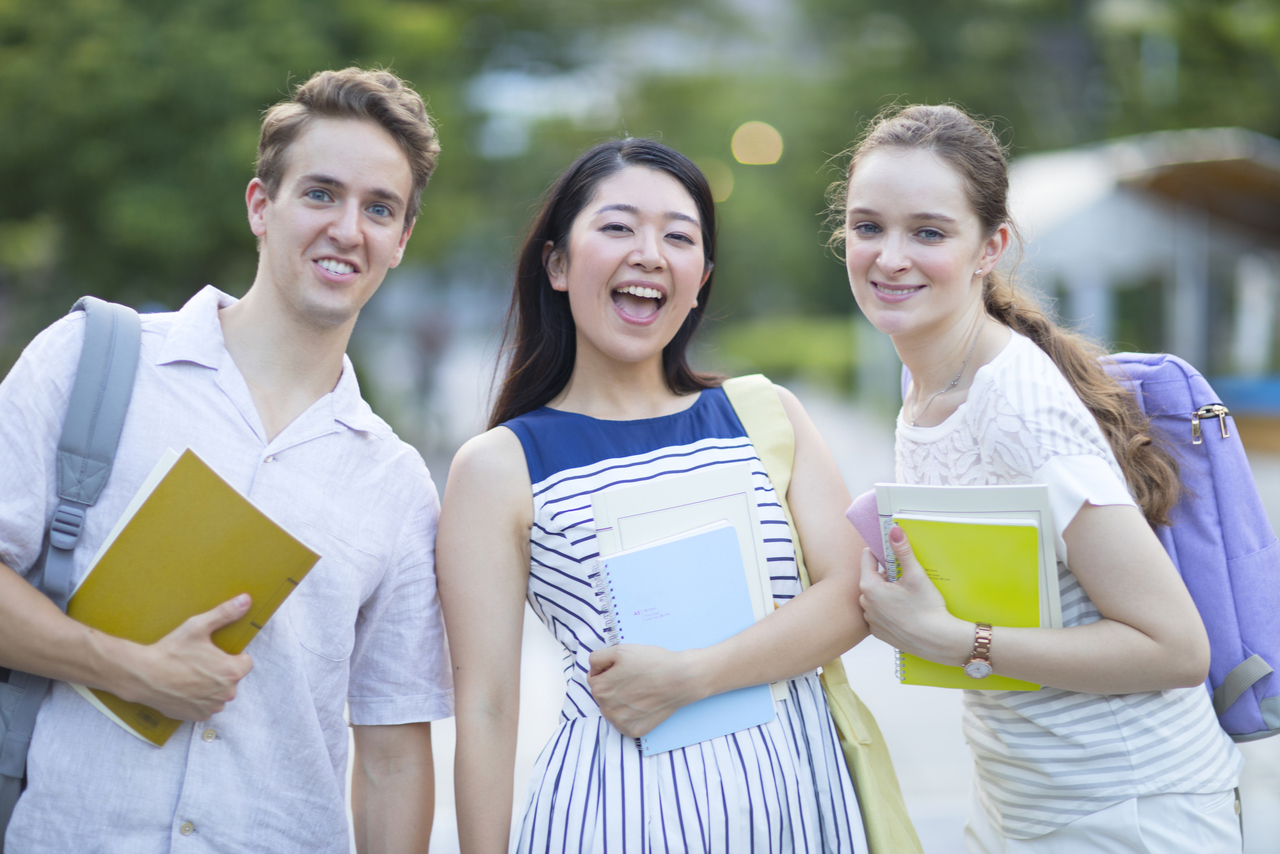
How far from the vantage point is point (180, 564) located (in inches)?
75.7

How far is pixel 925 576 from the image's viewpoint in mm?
2109

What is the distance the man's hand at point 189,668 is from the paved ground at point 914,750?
7.67 feet

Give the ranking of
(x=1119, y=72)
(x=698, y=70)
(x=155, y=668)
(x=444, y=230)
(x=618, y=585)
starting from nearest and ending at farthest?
(x=155, y=668), (x=618, y=585), (x=444, y=230), (x=1119, y=72), (x=698, y=70)

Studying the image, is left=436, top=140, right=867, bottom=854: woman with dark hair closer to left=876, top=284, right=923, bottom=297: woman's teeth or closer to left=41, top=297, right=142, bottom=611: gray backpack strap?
left=876, top=284, right=923, bottom=297: woman's teeth

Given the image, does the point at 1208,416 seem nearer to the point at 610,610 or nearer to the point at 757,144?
the point at 610,610

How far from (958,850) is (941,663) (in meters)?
2.21

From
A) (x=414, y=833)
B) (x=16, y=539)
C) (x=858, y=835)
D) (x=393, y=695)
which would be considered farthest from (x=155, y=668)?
(x=858, y=835)

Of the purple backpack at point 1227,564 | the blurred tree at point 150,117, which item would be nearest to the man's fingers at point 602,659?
the purple backpack at point 1227,564

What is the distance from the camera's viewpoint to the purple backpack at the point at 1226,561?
2146 millimetres

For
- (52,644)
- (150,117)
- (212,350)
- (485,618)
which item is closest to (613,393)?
(485,618)

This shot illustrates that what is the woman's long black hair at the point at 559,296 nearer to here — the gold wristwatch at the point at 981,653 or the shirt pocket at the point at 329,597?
the shirt pocket at the point at 329,597

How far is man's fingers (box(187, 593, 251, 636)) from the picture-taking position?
1917 mm

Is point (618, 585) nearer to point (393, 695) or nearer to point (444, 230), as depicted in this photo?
point (393, 695)

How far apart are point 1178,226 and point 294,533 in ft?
42.4
